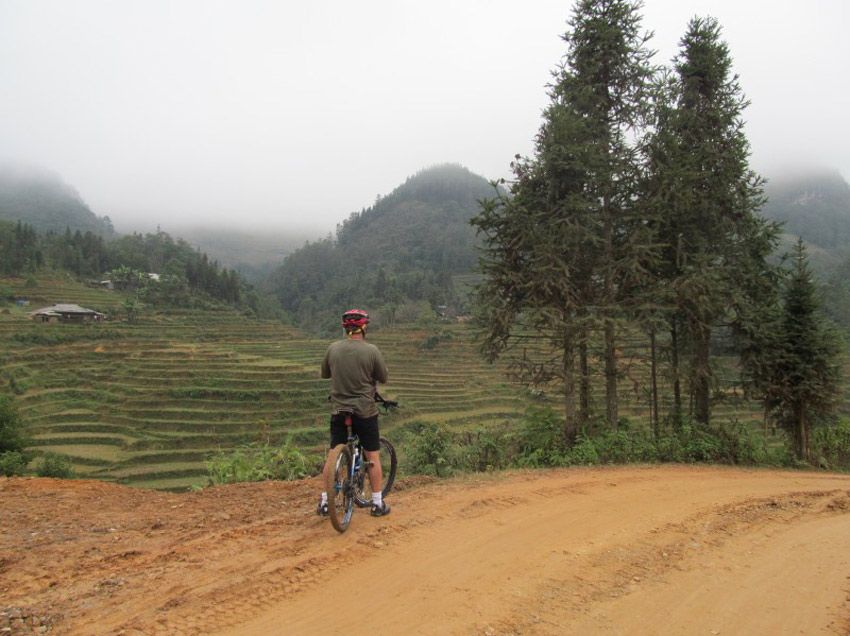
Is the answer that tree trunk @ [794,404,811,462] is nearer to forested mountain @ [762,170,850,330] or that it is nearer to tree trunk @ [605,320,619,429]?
tree trunk @ [605,320,619,429]

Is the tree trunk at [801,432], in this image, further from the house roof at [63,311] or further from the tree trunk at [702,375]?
the house roof at [63,311]

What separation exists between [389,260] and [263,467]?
4808 inches

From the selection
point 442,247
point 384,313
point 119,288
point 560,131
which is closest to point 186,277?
point 119,288

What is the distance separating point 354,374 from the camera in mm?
4312

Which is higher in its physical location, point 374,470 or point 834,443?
point 374,470

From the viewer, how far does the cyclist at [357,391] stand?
4.32 metres

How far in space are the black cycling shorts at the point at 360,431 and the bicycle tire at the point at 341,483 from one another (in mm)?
89

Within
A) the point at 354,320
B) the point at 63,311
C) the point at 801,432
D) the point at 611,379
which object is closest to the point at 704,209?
the point at 611,379

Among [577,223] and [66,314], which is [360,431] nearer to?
[577,223]

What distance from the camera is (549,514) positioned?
4703mm

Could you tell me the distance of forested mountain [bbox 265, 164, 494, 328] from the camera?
282 feet

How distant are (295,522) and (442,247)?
124579 millimetres

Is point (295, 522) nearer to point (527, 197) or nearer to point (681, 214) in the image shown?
point (527, 197)

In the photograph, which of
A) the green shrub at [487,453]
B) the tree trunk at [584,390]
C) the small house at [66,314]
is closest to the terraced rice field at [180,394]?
the small house at [66,314]
